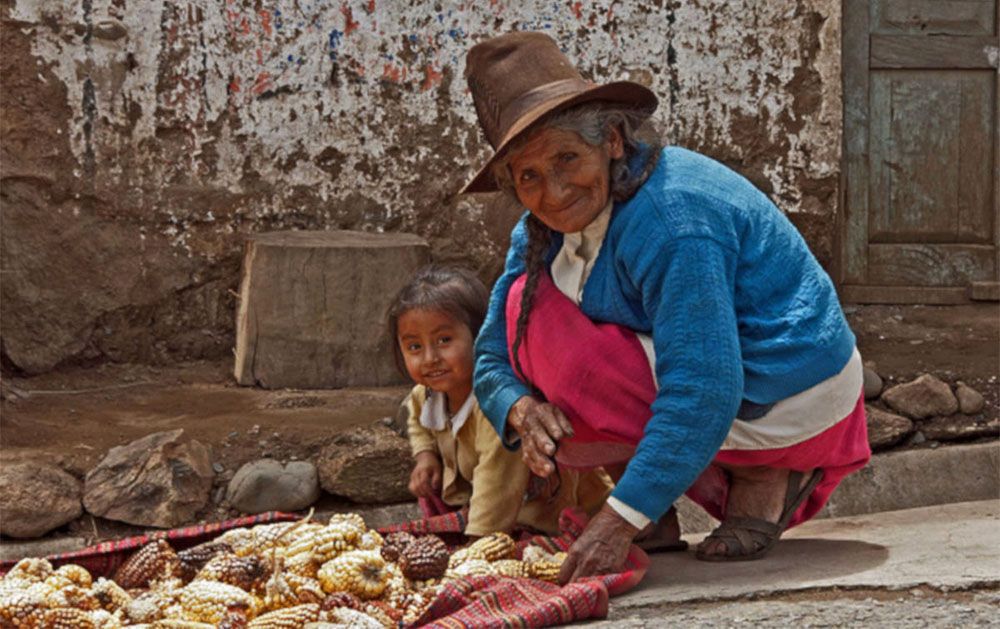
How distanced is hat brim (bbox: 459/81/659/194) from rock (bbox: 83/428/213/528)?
1792 mm

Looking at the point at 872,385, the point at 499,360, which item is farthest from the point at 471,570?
the point at 872,385

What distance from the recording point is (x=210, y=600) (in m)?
3.58

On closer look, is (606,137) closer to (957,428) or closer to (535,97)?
(535,97)

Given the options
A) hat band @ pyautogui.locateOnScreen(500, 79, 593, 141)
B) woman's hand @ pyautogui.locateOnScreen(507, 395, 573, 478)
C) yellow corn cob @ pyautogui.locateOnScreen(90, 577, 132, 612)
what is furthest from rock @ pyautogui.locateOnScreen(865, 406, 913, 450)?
yellow corn cob @ pyautogui.locateOnScreen(90, 577, 132, 612)

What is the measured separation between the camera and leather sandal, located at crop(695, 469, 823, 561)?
13.4 ft

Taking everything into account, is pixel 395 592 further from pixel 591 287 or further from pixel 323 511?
pixel 323 511

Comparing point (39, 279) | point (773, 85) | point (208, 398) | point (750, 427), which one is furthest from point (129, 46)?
point (750, 427)

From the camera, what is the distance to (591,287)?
3.97 metres

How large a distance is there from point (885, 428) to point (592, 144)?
92.9 inches

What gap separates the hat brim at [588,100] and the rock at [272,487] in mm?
1680

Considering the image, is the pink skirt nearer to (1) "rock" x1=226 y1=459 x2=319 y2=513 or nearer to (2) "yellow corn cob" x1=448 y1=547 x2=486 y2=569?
(2) "yellow corn cob" x1=448 y1=547 x2=486 y2=569

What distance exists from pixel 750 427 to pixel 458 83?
3.14 m

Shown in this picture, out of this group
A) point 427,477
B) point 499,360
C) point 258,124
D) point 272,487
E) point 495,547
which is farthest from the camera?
point 258,124

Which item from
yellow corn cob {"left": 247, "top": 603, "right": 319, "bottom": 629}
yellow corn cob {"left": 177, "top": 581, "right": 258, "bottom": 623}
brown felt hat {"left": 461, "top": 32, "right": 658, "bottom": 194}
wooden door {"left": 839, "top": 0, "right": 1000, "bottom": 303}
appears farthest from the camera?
wooden door {"left": 839, "top": 0, "right": 1000, "bottom": 303}
